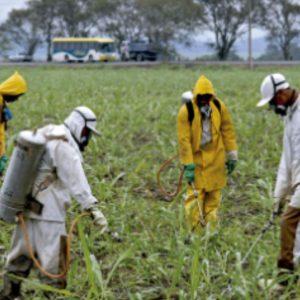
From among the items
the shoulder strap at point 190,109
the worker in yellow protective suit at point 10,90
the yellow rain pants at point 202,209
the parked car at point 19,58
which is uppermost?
the parked car at point 19,58

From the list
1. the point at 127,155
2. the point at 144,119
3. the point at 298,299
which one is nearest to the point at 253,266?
the point at 298,299

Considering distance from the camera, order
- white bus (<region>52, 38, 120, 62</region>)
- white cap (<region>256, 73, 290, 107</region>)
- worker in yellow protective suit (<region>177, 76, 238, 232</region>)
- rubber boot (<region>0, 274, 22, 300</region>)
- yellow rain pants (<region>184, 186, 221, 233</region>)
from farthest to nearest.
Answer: white bus (<region>52, 38, 120, 62</region>)
worker in yellow protective suit (<region>177, 76, 238, 232</region>)
yellow rain pants (<region>184, 186, 221, 233</region>)
white cap (<region>256, 73, 290, 107</region>)
rubber boot (<region>0, 274, 22, 300</region>)

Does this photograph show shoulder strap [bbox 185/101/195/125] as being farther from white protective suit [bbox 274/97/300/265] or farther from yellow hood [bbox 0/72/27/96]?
yellow hood [bbox 0/72/27/96]

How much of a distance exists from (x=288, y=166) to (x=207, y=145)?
143cm

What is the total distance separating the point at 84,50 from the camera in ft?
174

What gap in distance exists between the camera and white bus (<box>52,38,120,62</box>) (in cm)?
5259

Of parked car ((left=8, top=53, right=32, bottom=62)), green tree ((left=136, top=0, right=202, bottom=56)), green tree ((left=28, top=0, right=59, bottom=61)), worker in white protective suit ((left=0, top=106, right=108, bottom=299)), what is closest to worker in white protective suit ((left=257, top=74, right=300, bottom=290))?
worker in white protective suit ((left=0, top=106, right=108, bottom=299))

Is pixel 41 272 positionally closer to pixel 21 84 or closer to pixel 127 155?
pixel 21 84

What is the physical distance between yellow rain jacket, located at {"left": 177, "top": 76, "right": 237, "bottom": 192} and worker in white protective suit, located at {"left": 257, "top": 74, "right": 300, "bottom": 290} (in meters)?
1.22

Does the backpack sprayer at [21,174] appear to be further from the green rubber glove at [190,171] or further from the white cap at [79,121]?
the green rubber glove at [190,171]

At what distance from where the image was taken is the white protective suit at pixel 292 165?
536cm

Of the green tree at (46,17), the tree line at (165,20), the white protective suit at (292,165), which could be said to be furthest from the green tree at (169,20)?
the white protective suit at (292,165)

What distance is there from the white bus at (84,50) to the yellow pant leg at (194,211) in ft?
152

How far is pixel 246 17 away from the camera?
185 ft
